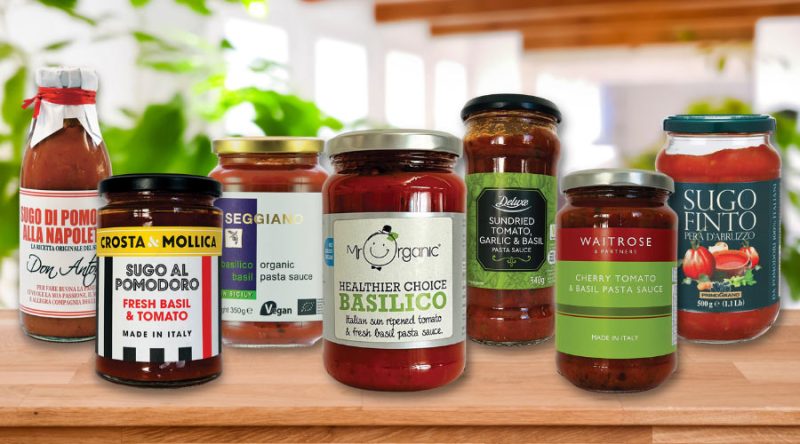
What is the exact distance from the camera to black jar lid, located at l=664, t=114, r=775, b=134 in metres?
0.91

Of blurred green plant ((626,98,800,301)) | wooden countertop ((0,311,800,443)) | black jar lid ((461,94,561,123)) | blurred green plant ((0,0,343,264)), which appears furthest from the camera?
blurred green plant ((626,98,800,301))

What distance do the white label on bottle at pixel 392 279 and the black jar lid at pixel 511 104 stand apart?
190 mm

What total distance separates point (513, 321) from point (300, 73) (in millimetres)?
3520

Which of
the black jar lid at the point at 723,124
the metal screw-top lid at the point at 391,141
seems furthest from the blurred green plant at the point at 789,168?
the metal screw-top lid at the point at 391,141

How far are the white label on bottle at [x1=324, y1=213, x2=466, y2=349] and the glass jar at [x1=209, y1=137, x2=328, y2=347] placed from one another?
15 cm

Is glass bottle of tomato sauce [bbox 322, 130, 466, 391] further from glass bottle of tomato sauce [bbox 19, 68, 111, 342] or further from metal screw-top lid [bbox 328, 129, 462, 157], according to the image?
glass bottle of tomato sauce [bbox 19, 68, 111, 342]

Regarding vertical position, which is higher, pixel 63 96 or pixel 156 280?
pixel 63 96

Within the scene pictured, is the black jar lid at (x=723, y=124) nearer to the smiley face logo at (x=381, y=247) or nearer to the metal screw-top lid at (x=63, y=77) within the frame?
the smiley face logo at (x=381, y=247)

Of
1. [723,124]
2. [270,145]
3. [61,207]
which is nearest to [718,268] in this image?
[723,124]

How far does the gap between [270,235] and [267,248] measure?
0.05ft

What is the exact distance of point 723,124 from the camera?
35.7 inches

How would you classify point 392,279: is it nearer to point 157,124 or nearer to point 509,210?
point 509,210

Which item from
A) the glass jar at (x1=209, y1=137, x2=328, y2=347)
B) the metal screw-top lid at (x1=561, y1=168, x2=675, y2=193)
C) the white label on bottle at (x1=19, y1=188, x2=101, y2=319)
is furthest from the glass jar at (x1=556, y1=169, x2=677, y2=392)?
the white label on bottle at (x1=19, y1=188, x2=101, y2=319)

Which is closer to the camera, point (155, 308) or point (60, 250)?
point (155, 308)
